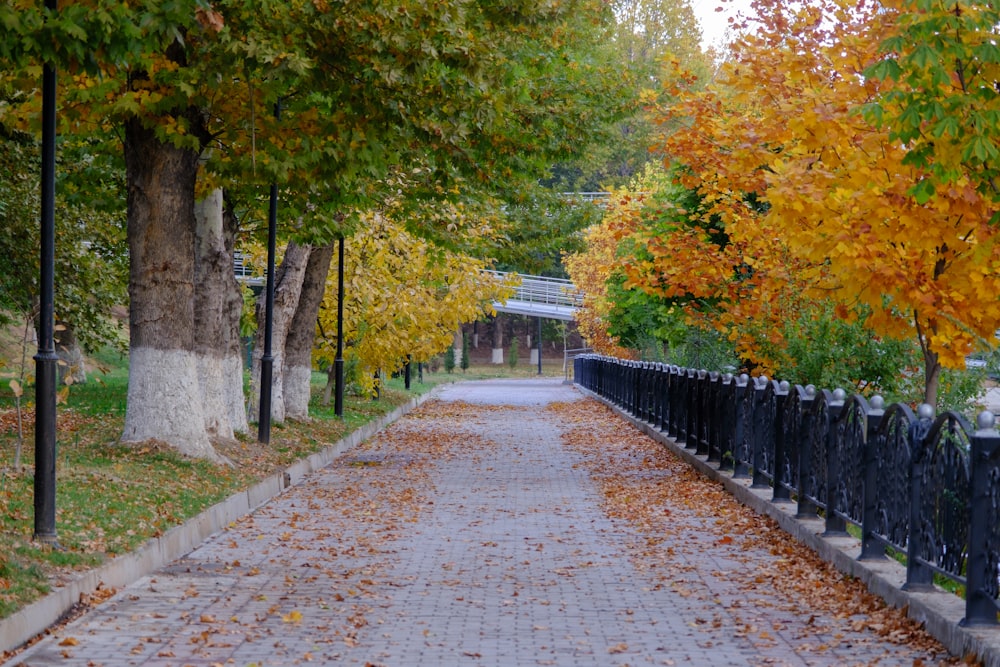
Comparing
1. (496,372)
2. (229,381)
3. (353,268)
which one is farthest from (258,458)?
(496,372)

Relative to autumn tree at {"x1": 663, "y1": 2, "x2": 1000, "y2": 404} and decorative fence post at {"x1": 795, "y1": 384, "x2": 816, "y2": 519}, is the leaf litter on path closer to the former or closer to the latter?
decorative fence post at {"x1": 795, "y1": 384, "x2": 816, "y2": 519}

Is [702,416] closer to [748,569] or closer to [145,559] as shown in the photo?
[748,569]

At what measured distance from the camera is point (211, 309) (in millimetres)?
18078

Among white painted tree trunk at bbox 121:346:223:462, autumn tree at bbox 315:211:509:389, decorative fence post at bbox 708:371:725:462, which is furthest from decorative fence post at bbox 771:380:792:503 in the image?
autumn tree at bbox 315:211:509:389

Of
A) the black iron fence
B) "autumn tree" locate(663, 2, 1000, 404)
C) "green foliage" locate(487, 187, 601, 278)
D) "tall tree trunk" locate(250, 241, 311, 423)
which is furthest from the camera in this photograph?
"green foliage" locate(487, 187, 601, 278)

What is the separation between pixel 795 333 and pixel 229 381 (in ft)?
25.1

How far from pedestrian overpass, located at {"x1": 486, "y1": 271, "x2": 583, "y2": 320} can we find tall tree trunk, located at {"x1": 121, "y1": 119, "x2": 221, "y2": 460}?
5173cm

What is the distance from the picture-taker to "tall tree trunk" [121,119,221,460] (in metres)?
15.4

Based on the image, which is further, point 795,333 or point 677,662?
point 795,333

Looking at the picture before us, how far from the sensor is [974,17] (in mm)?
9414

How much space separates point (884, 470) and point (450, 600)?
2.99m

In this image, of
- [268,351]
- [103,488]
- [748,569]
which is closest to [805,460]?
[748,569]

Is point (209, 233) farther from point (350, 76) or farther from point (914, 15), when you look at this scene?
point (914, 15)

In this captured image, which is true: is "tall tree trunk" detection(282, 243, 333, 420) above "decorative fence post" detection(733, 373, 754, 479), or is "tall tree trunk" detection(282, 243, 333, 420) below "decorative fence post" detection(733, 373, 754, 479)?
above
